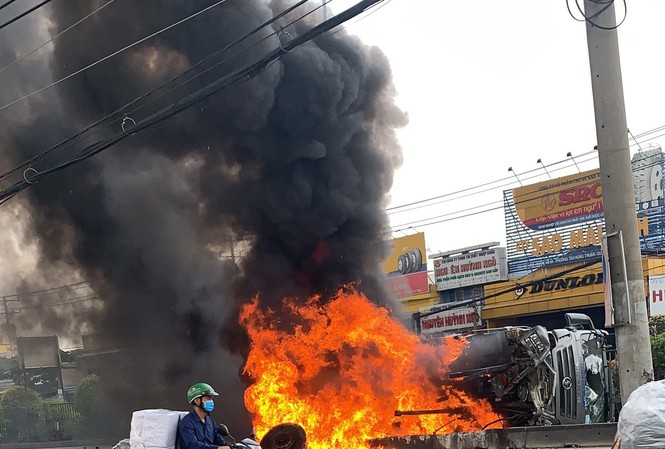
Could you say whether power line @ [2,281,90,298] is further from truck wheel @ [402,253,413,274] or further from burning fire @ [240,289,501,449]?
truck wheel @ [402,253,413,274]

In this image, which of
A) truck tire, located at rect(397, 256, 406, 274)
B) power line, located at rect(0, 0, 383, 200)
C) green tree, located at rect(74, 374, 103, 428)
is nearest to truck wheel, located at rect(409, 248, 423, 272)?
truck tire, located at rect(397, 256, 406, 274)

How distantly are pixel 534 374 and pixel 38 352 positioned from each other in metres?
28.5

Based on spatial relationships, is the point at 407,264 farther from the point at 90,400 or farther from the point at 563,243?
the point at 90,400

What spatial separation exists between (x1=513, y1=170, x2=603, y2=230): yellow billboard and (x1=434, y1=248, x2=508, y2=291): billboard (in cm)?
221

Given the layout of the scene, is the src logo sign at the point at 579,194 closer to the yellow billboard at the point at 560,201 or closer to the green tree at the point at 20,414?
the yellow billboard at the point at 560,201

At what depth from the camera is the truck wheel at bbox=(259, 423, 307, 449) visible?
1148cm

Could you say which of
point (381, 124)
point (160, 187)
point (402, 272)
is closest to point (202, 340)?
point (160, 187)

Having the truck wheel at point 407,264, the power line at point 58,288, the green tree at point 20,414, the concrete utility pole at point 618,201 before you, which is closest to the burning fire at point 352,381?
the concrete utility pole at point 618,201

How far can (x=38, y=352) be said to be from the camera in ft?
116

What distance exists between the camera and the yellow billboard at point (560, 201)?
3297cm

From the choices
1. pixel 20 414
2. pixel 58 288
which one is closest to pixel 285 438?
pixel 58 288

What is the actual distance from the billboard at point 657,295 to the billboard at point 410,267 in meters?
14.1

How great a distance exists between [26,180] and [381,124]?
26.2 ft

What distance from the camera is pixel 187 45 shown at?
17.8m
